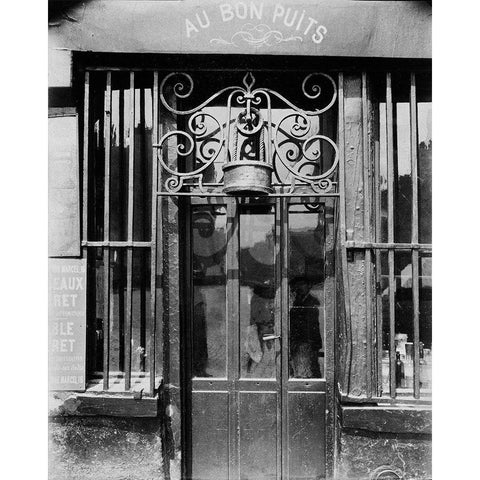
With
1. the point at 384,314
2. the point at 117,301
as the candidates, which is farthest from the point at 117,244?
the point at 384,314

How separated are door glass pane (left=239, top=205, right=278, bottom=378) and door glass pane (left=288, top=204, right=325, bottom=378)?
0.17 meters

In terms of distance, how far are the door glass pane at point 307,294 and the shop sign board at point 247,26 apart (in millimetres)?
1302

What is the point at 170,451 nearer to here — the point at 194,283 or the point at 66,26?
the point at 194,283

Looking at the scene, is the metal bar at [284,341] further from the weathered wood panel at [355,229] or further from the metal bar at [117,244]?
the metal bar at [117,244]

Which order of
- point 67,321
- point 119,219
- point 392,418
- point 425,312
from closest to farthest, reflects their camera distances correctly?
point 392,418 < point 67,321 < point 425,312 < point 119,219

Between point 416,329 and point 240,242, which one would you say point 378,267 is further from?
point 240,242

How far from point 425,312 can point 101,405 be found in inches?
103

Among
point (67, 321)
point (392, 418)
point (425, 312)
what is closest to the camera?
point (392, 418)

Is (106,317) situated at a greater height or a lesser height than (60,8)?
lesser

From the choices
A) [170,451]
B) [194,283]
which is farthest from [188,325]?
[170,451]

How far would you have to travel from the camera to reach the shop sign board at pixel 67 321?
328 cm

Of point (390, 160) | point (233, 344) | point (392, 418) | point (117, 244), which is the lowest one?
point (392, 418)

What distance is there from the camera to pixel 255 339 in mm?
3559

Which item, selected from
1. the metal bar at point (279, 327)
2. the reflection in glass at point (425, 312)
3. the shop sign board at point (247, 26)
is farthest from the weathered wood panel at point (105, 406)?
the shop sign board at point (247, 26)
